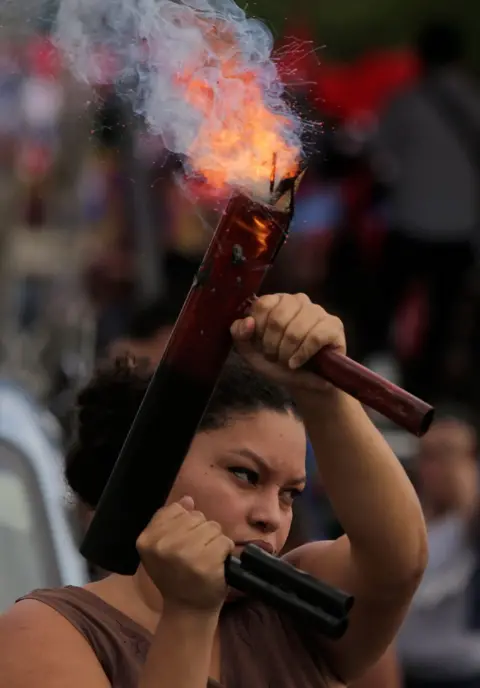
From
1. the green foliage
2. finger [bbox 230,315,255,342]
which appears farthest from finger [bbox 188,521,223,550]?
the green foliage

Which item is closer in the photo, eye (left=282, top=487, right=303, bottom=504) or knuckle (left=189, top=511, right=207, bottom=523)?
knuckle (left=189, top=511, right=207, bottom=523)

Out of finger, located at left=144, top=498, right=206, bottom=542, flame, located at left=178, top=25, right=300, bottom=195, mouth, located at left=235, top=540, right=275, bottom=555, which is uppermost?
flame, located at left=178, top=25, right=300, bottom=195

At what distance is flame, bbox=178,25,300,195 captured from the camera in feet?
6.20

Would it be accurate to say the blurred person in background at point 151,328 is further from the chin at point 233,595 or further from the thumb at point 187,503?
the thumb at point 187,503

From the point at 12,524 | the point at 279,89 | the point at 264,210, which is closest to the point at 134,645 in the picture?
the point at 264,210

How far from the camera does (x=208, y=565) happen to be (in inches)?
71.2

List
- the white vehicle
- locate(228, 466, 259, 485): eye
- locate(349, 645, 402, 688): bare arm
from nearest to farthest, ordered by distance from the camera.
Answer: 1. locate(228, 466, 259, 485): eye
2. locate(349, 645, 402, 688): bare arm
3. the white vehicle

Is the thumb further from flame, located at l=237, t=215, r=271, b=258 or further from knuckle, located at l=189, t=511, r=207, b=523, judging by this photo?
flame, located at l=237, t=215, r=271, b=258

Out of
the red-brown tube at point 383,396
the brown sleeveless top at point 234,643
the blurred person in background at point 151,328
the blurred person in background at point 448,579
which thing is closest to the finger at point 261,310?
the red-brown tube at point 383,396

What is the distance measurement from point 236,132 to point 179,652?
68 cm

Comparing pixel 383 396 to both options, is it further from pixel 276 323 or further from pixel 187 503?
pixel 187 503

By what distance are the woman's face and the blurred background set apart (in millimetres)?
2778

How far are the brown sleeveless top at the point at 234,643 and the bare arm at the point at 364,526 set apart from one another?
0.07 m

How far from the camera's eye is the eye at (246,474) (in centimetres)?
207
